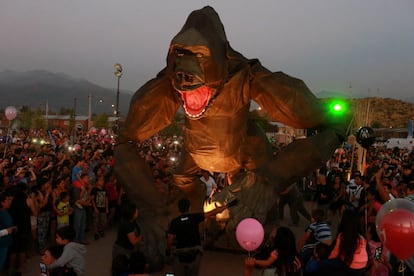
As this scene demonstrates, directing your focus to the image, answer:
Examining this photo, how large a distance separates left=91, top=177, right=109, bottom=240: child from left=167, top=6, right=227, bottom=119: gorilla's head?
292 centimetres

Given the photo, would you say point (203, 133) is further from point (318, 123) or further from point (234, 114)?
point (318, 123)

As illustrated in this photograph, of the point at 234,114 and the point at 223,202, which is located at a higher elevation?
the point at 234,114

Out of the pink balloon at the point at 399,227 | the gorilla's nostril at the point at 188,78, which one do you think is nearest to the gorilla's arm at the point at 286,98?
the gorilla's nostril at the point at 188,78

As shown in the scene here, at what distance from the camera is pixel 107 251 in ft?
23.2

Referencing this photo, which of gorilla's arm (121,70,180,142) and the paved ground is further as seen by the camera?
gorilla's arm (121,70,180,142)

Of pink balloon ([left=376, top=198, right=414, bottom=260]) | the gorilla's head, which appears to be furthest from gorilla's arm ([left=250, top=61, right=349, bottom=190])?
pink balloon ([left=376, top=198, right=414, bottom=260])

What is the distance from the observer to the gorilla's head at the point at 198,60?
544 centimetres

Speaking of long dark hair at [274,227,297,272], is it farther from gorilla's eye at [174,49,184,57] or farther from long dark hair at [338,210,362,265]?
gorilla's eye at [174,49,184,57]

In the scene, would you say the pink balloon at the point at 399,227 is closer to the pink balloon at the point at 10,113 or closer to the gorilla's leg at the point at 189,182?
the gorilla's leg at the point at 189,182

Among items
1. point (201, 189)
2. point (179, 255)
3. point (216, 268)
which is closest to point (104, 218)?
point (201, 189)

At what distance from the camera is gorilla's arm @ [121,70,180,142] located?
6.34 meters

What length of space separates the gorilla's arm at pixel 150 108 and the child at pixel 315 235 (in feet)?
9.11

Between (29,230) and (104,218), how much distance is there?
93.7 inches

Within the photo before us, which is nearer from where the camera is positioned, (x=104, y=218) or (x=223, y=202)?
(x=223, y=202)
